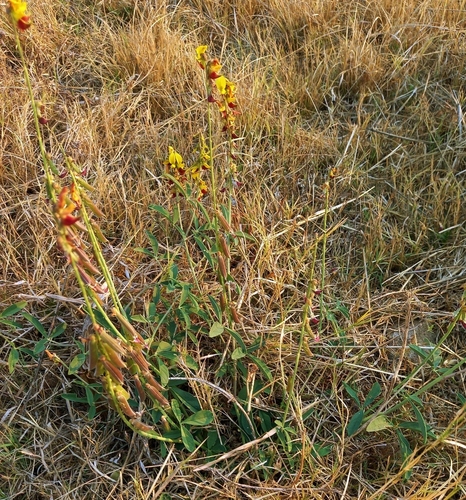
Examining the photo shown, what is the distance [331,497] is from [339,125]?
149 centimetres

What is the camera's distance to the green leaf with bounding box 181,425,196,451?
131 cm

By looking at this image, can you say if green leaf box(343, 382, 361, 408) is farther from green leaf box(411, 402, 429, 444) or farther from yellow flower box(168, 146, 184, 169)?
yellow flower box(168, 146, 184, 169)

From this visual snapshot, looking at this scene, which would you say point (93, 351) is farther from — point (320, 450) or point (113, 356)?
point (320, 450)

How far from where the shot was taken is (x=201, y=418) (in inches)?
Answer: 52.6

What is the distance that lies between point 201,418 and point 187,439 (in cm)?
6

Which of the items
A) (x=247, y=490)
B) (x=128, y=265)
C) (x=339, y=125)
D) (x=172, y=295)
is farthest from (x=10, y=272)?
(x=339, y=125)

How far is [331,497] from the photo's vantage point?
134 cm

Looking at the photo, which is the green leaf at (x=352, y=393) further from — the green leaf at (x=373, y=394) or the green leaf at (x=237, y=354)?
the green leaf at (x=237, y=354)

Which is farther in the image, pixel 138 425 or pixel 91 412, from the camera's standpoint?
pixel 91 412

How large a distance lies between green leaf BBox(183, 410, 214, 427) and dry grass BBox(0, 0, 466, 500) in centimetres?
6

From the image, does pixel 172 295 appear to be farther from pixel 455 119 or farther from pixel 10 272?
pixel 455 119

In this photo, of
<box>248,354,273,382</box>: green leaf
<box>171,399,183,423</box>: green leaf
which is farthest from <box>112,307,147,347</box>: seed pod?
<box>248,354,273,382</box>: green leaf

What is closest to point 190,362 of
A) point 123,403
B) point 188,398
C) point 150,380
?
point 188,398

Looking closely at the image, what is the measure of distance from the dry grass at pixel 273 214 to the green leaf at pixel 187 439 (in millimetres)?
21
